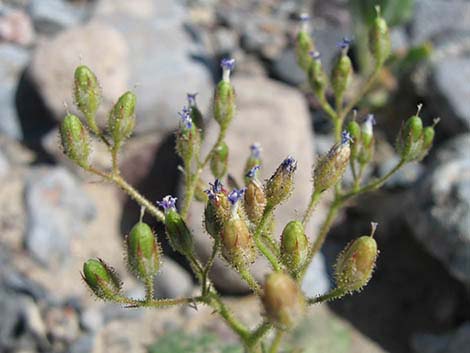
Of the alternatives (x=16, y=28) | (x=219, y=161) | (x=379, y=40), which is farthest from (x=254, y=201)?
(x=16, y=28)

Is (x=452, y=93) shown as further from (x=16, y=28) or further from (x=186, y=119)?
(x=16, y=28)

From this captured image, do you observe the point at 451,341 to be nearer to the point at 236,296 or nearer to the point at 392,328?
the point at 392,328

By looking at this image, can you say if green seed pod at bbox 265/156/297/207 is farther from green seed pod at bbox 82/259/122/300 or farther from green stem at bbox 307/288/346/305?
green seed pod at bbox 82/259/122/300

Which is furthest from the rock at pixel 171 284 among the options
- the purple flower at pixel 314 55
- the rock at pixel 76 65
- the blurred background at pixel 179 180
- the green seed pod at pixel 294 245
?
the green seed pod at pixel 294 245

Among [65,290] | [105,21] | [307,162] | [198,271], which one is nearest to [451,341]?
[307,162]

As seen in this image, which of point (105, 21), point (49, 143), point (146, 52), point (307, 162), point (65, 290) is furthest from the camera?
point (105, 21)

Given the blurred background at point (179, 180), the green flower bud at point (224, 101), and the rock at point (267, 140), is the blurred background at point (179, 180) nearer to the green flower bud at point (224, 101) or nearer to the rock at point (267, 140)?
the rock at point (267, 140)
